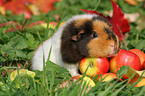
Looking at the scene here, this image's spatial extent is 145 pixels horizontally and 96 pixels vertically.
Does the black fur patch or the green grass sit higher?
the black fur patch

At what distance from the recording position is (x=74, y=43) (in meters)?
2.78

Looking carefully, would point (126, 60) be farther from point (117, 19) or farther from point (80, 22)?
point (117, 19)

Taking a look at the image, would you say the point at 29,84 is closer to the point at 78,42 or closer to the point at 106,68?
the point at 78,42

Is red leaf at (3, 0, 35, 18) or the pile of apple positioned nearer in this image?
the pile of apple

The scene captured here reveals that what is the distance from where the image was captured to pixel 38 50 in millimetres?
3162

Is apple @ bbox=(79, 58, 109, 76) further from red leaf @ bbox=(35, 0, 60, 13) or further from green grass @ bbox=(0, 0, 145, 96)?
red leaf @ bbox=(35, 0, 60, 13)

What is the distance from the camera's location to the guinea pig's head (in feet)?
8.81

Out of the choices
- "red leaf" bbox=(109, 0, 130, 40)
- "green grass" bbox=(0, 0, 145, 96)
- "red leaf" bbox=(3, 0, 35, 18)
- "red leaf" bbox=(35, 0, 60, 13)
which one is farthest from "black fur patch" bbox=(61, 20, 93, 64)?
"red leaf" bbox=(35, 0, 60, 13)

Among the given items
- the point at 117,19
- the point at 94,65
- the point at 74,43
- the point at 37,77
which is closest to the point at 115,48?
the point at 94,65

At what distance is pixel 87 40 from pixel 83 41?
5 cm

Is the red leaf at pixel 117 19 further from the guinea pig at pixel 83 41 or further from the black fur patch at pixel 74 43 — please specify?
the black fur patch at pixel 74 43

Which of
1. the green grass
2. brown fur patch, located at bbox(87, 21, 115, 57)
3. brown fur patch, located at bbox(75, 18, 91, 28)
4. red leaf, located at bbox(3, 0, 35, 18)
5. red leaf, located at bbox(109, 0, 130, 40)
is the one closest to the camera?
the green grass

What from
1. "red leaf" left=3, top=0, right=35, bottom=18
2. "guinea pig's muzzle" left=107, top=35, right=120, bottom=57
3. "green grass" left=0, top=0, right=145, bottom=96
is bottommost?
"green grass" left=0, top=0, right=145, bottom=96

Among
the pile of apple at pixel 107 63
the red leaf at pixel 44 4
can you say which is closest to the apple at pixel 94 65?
the pile of apple at pixel 107 63
